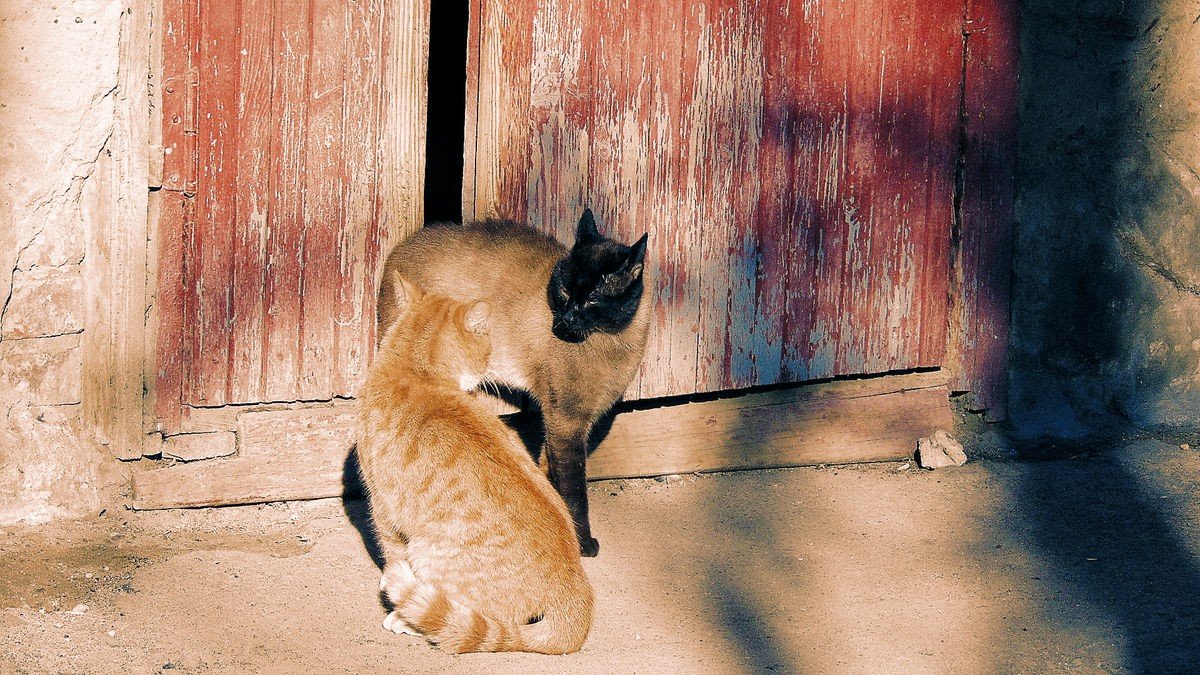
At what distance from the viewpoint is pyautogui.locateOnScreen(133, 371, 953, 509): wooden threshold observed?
4844mm

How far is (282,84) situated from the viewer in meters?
4.54

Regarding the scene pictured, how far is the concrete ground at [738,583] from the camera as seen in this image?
3.83 metres

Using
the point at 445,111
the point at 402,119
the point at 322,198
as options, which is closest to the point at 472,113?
the point at 402,119

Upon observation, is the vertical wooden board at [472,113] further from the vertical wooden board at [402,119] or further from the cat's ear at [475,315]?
the cat's ear at [475,315]

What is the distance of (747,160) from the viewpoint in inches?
211

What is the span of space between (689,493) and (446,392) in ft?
5.66

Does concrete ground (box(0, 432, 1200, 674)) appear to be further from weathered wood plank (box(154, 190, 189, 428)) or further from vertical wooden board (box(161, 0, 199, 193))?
vertical wooden board (box(161, 0, 199, 193))

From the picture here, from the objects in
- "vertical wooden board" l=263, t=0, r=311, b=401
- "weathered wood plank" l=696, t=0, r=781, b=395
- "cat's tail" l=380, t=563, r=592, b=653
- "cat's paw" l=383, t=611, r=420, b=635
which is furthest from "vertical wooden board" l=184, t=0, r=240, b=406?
"weathered wood plank" l=696, t=0, r=781, b=395

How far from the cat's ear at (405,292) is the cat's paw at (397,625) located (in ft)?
3.67

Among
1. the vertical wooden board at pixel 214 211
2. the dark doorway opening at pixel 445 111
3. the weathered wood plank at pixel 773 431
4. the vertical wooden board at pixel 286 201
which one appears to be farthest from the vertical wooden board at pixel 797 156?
the dark doorway opening at pixel 445 111

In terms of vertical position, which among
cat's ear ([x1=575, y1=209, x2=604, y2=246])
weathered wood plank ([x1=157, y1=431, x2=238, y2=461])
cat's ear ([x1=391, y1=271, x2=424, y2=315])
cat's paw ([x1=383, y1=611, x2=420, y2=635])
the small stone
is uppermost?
cat's ear ([x1=575, y1=209, x2=604, y2=246])

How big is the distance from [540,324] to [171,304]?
146cm

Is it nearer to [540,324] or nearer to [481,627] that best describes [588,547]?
[540,324]

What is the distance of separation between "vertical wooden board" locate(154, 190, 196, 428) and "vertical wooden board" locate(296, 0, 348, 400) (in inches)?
18.3
